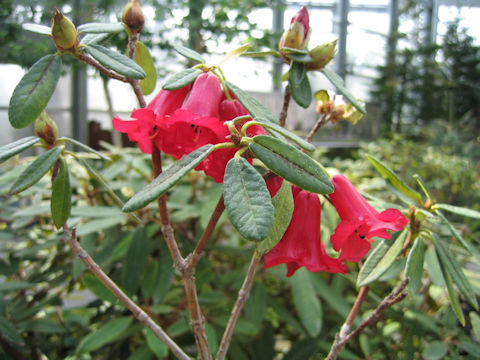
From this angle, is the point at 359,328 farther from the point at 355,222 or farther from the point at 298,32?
the point at 298,32

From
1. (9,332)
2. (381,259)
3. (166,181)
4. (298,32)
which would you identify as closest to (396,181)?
(381,259)

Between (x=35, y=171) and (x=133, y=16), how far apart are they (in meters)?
0.17

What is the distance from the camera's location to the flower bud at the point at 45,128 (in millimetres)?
402

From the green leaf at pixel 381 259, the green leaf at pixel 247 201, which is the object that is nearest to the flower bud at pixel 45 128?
the green leaf at pixel 247 201

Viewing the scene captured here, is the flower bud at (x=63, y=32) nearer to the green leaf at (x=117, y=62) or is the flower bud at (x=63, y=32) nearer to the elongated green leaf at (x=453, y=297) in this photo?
the green leaf at (x=117, y=62)

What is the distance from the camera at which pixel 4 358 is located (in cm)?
68

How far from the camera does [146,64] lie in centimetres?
43

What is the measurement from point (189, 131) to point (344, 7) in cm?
691

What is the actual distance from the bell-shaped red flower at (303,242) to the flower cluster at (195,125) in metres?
0.08

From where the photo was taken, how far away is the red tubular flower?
37cm

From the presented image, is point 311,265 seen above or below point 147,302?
above

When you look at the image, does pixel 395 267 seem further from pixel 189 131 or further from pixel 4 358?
pixel 4 358

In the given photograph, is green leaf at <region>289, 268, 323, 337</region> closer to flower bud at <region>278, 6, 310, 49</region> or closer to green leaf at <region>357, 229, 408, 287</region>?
green leaf at <region>357, 229, 408, 287</region>

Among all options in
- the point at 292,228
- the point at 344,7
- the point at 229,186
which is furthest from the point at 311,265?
the point at 344,7
